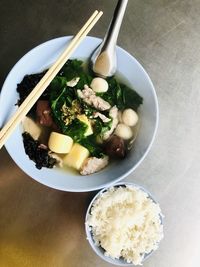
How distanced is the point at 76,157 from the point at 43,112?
0.19 metres

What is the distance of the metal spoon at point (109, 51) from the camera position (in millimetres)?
1419

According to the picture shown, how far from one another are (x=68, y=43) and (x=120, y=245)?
707mm

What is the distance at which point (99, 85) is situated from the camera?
5.05 ft

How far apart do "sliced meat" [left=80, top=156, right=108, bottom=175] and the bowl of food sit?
0.26 ft

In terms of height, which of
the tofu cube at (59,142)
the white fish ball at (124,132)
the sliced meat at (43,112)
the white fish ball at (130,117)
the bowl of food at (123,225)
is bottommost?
the bowl of food at (123,225)

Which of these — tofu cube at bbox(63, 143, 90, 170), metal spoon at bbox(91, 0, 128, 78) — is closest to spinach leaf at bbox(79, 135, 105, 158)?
tofu cube at bbox(63, 143, 90, 170)

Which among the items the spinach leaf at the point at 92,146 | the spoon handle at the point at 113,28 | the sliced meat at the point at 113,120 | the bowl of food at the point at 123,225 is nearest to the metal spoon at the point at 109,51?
the spoon handle at the point at 113,28

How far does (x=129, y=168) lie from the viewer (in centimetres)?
143

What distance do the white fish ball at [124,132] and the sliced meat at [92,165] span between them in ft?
0.38

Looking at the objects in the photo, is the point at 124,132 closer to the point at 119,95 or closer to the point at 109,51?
the point at 119,95

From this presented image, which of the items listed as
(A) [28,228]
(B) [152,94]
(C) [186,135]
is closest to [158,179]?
(C) [186,135]

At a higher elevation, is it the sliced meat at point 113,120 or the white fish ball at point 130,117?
the white fish ball at point 130,117

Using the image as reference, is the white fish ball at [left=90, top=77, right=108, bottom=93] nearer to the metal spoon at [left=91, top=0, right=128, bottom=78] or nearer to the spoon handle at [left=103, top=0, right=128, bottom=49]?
the metal spoon at [left=91, top=0, right=128, bottom=78]

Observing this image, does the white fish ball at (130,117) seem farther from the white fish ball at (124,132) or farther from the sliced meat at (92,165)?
the sliced meat at (92,165)
